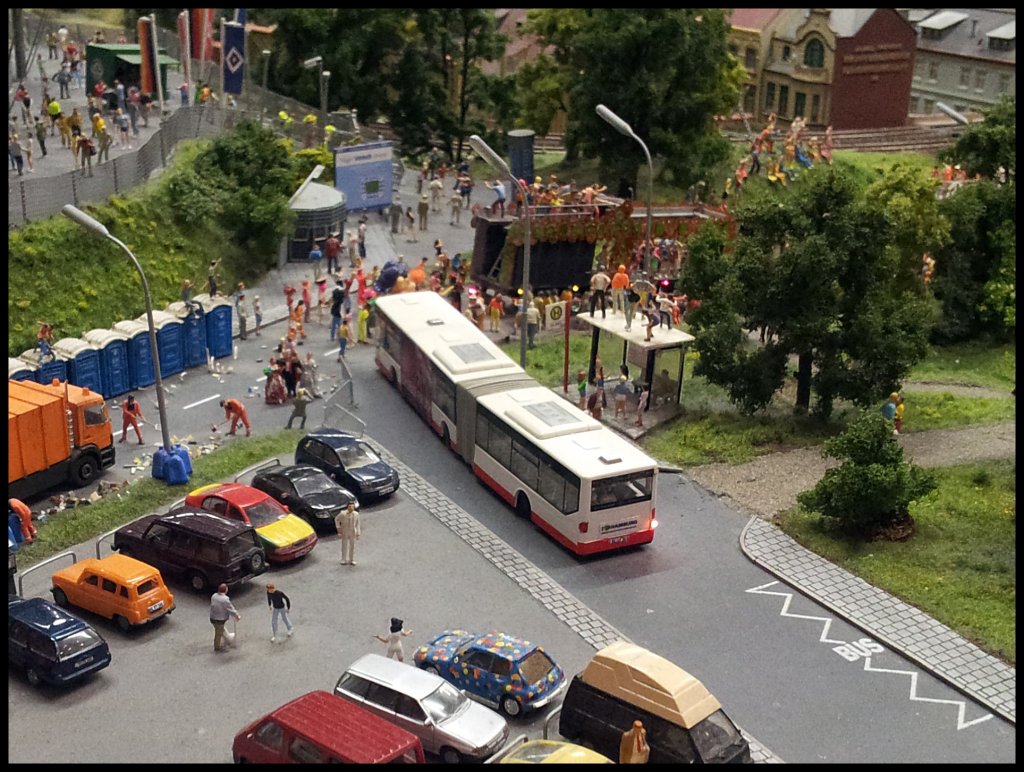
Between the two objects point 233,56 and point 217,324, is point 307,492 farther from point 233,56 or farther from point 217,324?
point 233,56

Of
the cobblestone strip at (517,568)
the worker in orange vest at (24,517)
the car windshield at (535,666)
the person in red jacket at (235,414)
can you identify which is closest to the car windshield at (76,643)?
the worker in orange vest at (24,517)

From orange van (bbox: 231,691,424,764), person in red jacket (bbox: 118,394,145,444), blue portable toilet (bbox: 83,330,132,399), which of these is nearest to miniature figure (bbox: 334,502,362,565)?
orange van (bbox: 231,691,424,764)

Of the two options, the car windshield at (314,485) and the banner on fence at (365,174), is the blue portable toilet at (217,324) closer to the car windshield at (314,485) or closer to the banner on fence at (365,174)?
the car windshield at (314,485)

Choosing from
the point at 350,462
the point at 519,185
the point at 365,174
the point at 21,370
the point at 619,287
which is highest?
the point at 519,185

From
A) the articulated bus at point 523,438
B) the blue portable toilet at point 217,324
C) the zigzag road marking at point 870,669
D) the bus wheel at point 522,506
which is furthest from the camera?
the blue portable toilet at point 217,324

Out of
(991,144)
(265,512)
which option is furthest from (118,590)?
(991,144)

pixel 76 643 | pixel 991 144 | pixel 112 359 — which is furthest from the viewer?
pixel 991 144

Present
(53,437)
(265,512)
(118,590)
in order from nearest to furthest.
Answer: (118,590) → (265,512) → (53,437)
